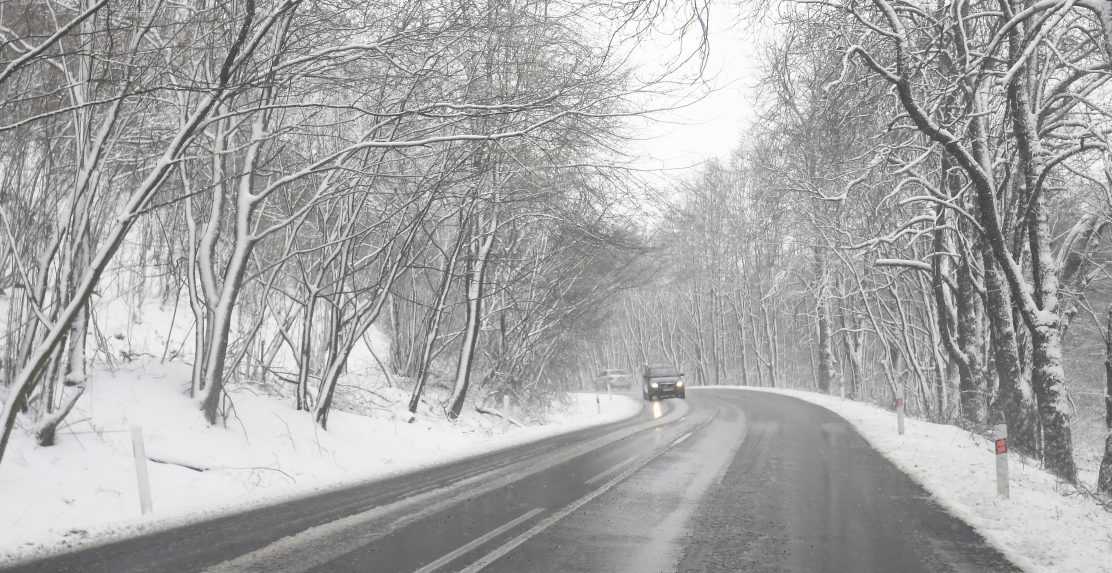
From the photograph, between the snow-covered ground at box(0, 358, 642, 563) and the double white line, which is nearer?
Answer: the double white line

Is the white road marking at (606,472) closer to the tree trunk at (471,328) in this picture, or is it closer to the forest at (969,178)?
the forest at (969,178)

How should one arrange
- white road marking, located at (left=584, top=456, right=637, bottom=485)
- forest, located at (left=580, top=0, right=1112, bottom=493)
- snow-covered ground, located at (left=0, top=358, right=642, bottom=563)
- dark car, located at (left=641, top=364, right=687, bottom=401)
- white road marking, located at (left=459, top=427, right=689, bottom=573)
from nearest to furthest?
white road marking, located at (left=459, top=427, right=689, bottom=573)
snow-covered ground, located at (left=0, top=358, right=642, bottom=563)
white road marking, located at (left=584, top=456, right=637, bottom=485)
forest, located at (left=580, top=0, right=1112, bottom=493)
dark car, located at (left=641, top=364, right=687, bottom=401)

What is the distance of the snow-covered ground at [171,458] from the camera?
7.59 metres

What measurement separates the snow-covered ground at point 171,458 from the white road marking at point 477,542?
332 centimetres

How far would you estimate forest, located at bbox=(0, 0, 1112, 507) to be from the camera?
29.2ft

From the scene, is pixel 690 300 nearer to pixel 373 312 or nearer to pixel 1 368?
pixel 373 312

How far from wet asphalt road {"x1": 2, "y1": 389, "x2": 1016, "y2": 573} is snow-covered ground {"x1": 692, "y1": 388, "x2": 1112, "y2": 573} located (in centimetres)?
28

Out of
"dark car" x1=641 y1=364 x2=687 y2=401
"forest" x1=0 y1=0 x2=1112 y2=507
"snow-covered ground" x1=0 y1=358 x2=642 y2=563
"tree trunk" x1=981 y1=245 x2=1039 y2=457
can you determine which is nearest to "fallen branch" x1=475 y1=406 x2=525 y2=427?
"forest" x1=0 y1=0 x2=1112 y2=507

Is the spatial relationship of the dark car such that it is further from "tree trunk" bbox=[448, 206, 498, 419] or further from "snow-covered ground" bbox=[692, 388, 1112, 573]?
"snow-covered ground" bbox=[692, 388, 1112, 573]

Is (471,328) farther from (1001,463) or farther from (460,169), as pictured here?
(1001,463)

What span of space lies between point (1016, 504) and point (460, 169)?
9564 mm

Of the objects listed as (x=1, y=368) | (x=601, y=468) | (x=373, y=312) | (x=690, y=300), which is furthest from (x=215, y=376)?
(x=690, y=300)

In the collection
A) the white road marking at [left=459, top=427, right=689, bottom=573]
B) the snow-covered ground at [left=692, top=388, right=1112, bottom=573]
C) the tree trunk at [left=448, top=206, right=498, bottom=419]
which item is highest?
the tree trunk at [left=448, top=206, right=498, bottom=419]

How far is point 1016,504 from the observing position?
8383 mm
